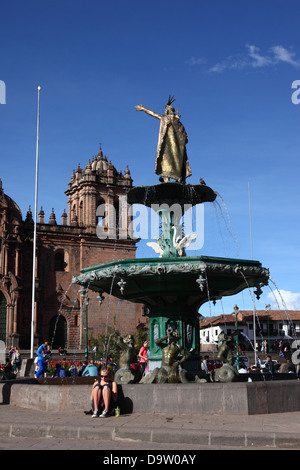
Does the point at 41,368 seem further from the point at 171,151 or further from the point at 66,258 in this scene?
the point at 66,258

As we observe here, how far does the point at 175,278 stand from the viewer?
1133cm

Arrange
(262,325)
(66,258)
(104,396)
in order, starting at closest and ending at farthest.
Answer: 1. (104,396)
2. (66,258)
3. (262,325)

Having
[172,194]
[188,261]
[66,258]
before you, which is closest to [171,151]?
[172,194]

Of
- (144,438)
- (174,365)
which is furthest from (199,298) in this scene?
(144,438)

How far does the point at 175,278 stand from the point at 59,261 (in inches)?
1448

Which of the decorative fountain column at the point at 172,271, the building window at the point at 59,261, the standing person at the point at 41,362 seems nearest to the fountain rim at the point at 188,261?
the decorative fountain column at the point at 172,271

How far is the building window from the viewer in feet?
154

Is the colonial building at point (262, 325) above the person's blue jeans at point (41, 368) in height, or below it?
above

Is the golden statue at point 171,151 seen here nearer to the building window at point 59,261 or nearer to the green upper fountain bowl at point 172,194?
the green upper fountain bowl at point 172,194

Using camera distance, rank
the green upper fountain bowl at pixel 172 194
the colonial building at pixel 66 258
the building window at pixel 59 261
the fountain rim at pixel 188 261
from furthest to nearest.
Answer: the building window at pixel 59 261, the colonial building at pixel 66 258, the green upper fountain bowl at pixel 172 194, the fountain rim at pixel 188 261

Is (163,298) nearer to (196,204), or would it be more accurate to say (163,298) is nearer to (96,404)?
(196,204)

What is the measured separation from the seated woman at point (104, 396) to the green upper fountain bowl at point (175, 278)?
2.74 metres

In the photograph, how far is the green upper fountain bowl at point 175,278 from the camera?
11.0 m

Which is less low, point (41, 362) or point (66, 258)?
point (66, 258)
